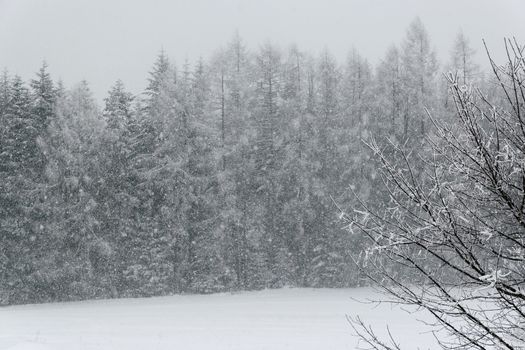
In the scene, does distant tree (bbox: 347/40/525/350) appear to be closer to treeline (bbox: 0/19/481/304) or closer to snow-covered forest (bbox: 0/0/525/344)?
snow-covered forest (bbox: 0/0/525/344)

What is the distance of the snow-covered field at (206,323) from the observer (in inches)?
560

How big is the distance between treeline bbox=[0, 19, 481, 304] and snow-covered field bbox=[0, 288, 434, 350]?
317cm

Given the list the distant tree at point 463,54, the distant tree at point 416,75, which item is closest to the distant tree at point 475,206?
the distant tree at point 416,75

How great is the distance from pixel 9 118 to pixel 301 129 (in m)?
15.7

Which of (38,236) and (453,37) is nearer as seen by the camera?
(38,236)

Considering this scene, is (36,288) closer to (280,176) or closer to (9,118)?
(9,118)

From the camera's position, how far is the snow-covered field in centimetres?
1422

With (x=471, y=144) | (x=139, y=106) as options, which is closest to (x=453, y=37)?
(x=139, y=106)

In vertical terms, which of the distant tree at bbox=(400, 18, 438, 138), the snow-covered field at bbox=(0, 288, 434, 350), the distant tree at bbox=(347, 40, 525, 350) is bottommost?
the snow-covered field at bbox=(0, 288, 434, 350)

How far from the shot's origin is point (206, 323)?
18.5 meters

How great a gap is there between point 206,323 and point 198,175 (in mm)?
12674

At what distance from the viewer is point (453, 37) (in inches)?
1216

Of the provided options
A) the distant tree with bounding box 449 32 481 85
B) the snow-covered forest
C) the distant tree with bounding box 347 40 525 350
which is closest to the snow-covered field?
the snow-covered forest

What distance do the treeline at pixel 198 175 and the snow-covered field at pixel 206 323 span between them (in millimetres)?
3167
